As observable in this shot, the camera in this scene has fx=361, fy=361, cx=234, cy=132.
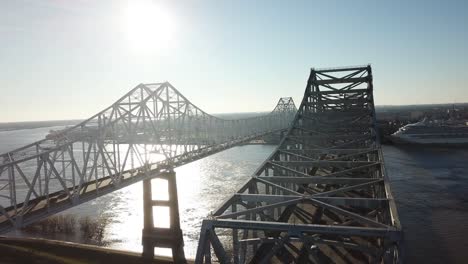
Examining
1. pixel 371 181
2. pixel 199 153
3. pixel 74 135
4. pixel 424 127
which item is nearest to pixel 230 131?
pixel 199 153

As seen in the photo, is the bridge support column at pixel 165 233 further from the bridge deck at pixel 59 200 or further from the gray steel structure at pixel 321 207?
the gray steel structure at pixel 321 207

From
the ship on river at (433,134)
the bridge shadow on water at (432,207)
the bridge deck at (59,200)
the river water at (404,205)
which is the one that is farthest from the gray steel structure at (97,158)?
the ship on river at (433,134)

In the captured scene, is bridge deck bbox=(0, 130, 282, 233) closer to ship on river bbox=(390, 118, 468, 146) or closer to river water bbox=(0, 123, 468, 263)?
river water bbox=(0, 123, 468, 263)

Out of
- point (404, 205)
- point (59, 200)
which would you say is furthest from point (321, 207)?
point (404, 205)

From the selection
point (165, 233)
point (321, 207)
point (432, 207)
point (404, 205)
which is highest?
point (321, 207)

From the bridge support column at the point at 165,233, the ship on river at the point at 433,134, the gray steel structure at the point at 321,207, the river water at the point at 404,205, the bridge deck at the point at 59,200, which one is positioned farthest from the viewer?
the ship on river at the point at 433,134

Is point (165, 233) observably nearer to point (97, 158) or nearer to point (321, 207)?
point (97, 158)

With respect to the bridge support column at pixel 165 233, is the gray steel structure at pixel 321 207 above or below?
above
